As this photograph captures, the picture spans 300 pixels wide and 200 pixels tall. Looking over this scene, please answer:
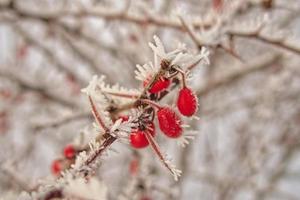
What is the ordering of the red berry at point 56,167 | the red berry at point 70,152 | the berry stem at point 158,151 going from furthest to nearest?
the red berry at point 56,167
the red berry at point 70,152
the berry stem at point 158,151

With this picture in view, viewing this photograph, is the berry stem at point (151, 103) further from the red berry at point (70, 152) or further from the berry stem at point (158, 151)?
the red berry at point (70, 152)

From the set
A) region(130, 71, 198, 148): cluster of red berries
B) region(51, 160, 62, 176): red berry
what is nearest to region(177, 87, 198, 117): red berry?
region(130, 71, 198, 148): cluster of red berries

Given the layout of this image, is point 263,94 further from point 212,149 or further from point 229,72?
point 212,149

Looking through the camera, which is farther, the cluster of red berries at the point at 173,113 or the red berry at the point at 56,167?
the red berry at the point at 56,167

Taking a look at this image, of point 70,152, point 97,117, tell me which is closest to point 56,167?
point 70,152

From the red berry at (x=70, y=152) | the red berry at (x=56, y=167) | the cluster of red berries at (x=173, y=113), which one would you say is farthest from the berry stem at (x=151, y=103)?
the red berry at (x=56, y=167)

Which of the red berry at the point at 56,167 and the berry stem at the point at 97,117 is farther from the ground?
the red berry at the point at 56,167

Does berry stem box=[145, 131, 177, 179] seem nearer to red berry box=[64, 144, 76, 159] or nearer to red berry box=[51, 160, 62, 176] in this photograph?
red berry box=[64, 144, 76, 159]

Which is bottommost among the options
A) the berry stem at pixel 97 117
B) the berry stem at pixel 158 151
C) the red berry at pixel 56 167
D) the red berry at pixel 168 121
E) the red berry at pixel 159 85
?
the berry stem at pixel 158 151

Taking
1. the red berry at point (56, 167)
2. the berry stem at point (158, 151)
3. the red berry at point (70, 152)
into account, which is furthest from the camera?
the red berry at point (56, 167)
